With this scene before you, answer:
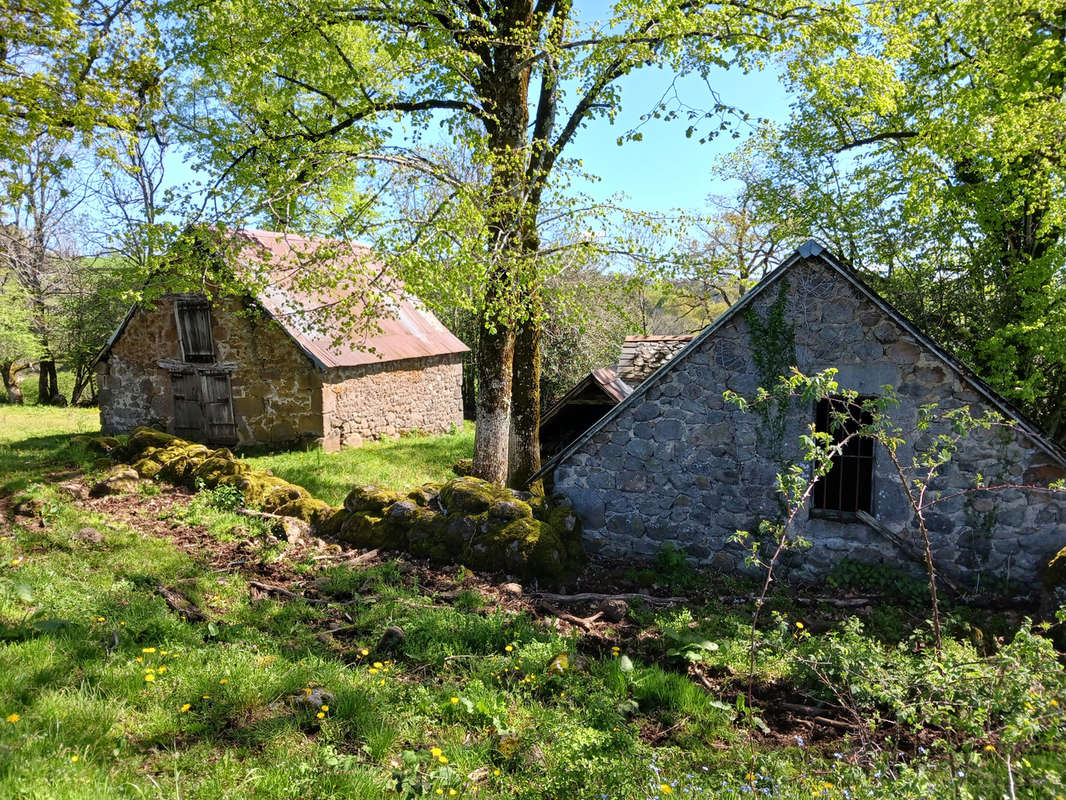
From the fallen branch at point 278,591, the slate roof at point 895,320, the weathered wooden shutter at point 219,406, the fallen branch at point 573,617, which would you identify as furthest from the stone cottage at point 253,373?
the fallen branch at point 573,617

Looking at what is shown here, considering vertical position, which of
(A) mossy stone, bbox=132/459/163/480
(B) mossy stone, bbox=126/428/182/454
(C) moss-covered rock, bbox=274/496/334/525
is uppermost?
(B) mossy stone, bbox=126/428/182/454

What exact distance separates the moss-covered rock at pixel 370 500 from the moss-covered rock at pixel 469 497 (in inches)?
32.2

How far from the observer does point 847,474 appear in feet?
25.2

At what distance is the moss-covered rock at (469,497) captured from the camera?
8.15 meters

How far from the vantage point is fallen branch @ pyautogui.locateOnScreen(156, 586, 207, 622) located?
5.64 m

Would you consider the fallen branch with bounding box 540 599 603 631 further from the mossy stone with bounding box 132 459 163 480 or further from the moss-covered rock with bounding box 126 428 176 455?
the moss-covered rock with bounding box 126 428 176 455

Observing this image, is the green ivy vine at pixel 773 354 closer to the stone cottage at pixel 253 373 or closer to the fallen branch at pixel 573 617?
the fallen branch at pixel 573 617

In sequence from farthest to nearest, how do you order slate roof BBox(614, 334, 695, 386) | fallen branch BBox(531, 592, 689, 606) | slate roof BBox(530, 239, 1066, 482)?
slate roof BBox(614, 334, 695, 386)
fallen branch BBox(531, 592, 689, 606)
slate roof BBox(530, 239, 1066, 482)

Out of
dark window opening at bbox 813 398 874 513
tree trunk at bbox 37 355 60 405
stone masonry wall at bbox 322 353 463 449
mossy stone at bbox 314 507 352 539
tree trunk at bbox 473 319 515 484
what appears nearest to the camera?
dark window opening at bbox 813 398 874 513

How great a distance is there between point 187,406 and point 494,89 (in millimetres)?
12088

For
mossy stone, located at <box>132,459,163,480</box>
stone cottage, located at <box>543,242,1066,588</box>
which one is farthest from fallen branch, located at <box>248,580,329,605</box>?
mossy stone, located at <box>132,459,163,480</box>

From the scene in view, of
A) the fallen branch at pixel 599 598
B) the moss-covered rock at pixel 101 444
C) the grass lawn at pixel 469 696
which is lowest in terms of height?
the fallen branch at pixel 599 598

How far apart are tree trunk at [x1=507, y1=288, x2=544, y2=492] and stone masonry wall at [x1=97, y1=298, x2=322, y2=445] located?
6.23 m

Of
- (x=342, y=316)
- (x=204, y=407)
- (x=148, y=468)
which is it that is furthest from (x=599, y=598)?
(x=204, y=407)
